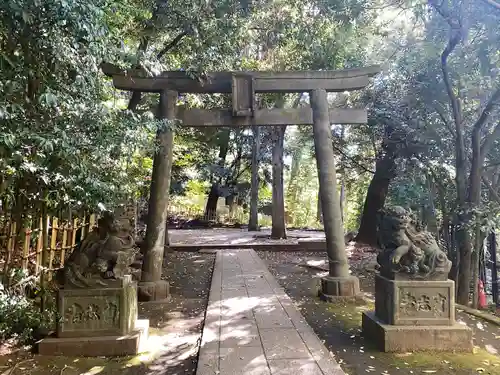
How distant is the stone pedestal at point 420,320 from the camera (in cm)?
415

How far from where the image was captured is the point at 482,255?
8141 millimetres

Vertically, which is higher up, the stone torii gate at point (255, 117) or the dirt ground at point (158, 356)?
the stone torii gate at point (255, 117)

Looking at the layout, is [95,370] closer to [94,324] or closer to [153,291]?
[94,324]

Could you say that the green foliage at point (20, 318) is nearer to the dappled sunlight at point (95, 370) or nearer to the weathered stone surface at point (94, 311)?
the weathered stone surface at point (94, 311)

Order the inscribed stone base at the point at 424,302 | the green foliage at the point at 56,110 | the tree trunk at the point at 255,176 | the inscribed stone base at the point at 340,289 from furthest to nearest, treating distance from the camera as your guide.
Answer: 1. the tree trunk at the point at 255,176
2. the inscribed stone base at the point at 340,289
3. the inscribed stone base at the point at 424,302
4. the green foliage at the point at 56,110

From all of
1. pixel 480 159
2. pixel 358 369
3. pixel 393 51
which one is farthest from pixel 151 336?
pixel 393 51

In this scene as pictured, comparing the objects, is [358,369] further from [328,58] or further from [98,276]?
[328,58]

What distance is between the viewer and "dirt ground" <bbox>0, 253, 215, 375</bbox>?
148 inches

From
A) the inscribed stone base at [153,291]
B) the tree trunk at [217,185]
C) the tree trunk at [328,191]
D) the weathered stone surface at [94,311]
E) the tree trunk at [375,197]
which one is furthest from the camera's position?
the tree trunk at [217,185]

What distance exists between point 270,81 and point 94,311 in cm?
468

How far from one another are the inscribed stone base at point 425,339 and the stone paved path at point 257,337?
73cm

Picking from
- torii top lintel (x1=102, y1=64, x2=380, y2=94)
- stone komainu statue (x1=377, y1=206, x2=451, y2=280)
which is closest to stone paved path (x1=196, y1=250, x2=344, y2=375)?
stone komainu statue (x1=377, y1=206, x2=451, y2=280)

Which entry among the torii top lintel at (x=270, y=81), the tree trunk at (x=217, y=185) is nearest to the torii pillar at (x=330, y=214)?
the torii top lintel at (x=270, y=81)

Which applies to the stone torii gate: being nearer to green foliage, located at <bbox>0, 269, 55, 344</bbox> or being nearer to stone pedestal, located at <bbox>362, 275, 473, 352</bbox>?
green foliage, located at <bbox>0, 269, 55, 344</bbox>
